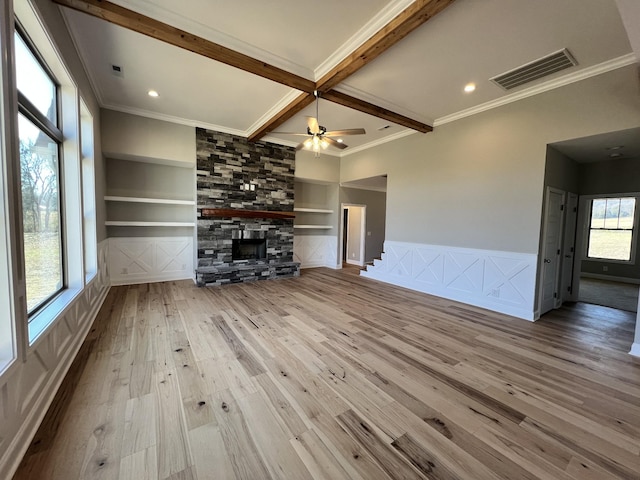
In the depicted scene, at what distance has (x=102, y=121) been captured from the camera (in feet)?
15.1

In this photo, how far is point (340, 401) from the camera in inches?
77.8

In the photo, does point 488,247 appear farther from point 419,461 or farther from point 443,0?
point 419,461

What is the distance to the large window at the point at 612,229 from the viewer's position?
6.45 meters

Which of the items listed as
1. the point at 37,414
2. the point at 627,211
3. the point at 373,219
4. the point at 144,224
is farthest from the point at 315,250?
the point at 627,211

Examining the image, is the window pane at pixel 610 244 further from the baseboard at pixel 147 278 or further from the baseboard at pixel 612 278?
the baseboard at pixel 147 278

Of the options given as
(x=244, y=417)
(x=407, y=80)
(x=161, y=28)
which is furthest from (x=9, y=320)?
(x=407, y=80)

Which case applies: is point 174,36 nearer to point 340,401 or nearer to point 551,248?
point 340,401

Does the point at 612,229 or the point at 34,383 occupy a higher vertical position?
the point at 612,229

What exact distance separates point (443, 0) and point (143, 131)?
17.2 ft

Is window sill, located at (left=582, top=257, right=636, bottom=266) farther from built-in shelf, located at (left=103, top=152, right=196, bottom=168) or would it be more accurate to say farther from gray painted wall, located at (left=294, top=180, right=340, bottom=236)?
built-in shelf, located at (left=103, top=152, right=196, bottom=168)

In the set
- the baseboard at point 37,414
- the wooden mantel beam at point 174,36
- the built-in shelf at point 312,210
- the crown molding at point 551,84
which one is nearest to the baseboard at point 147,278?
the baseboard at point 37,414

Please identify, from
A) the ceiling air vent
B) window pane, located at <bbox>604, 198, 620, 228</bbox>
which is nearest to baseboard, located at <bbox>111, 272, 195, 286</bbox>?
the ceiling air vent

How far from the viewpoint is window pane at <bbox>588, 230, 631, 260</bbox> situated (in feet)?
A: 21.4

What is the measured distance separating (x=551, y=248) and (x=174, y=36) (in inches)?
236
